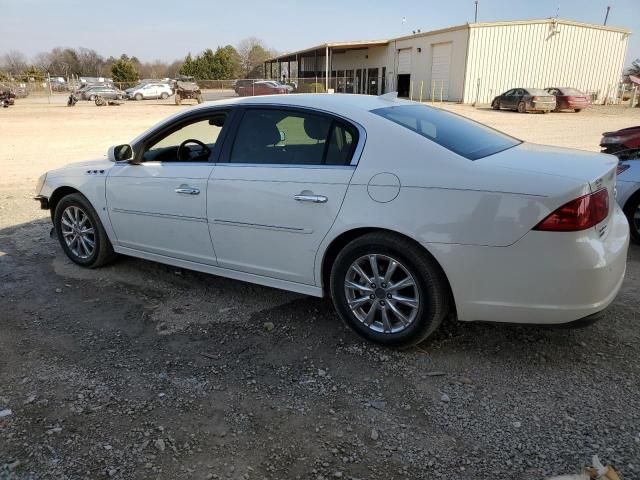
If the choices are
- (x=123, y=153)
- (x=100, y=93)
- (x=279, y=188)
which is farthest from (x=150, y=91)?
(x=279, y=188)

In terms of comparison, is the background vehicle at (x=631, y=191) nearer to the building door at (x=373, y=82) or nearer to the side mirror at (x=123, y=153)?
the side mirror at (x=123, y=153)

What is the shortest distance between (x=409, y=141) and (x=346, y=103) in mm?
677

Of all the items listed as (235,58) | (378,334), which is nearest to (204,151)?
(378,334)

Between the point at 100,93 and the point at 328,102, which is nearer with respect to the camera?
the point at 328,102

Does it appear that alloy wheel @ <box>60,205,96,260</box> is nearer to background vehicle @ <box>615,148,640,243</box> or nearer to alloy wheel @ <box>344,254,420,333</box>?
alloy wheel @ <box>344,254,420,333</box>

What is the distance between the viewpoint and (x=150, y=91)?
45094 mm

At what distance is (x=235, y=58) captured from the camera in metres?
87.4

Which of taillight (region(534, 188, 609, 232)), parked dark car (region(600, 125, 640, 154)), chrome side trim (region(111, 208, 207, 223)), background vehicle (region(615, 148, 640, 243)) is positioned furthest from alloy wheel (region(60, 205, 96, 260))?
parked dark car (region(600, 125, 640, 154))

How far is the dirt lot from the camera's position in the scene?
8.46 ft

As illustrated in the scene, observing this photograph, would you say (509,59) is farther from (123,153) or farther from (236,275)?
(236,275)

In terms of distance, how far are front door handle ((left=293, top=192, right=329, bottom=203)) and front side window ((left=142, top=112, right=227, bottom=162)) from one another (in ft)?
3.62

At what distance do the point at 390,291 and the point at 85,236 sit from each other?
3.24 meters

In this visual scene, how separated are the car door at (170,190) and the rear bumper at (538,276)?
1.92 m

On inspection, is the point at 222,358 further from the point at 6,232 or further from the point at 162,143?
the point at 6,232
